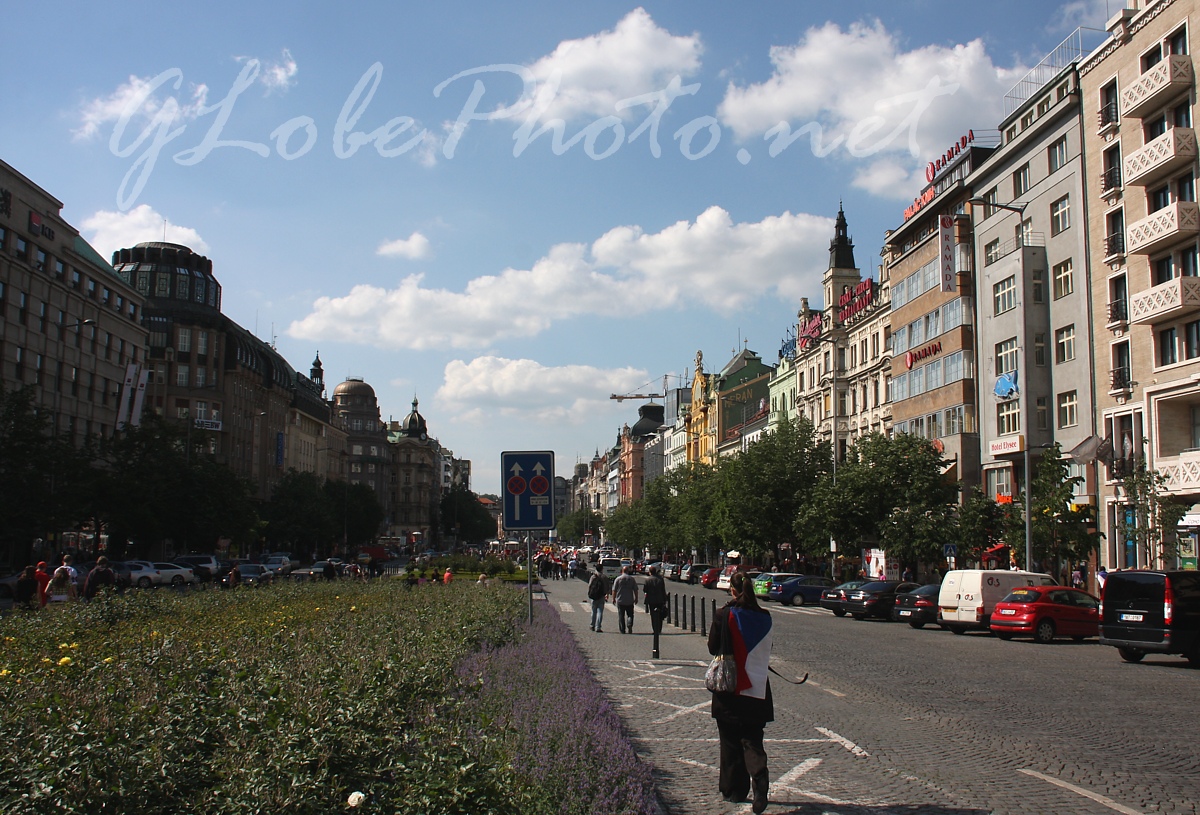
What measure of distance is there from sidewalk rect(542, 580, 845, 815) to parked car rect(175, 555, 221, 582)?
109 feet

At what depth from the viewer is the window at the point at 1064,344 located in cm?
4116

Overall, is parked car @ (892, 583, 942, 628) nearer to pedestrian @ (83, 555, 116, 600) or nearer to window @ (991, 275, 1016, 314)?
window @ (991, 275, 1016, 314)

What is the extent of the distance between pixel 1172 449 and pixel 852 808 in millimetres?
31203

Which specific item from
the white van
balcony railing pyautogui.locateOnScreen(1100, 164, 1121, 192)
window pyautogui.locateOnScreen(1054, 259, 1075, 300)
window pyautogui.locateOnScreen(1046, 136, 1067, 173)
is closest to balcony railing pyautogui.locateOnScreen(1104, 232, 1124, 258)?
balcony railing pyautogui.locateOnScreen(1100, 164, 1121, 192)

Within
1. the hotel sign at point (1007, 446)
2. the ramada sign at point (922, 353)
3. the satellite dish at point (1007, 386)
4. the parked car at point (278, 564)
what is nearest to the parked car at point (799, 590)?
the hotel sign at point (1007, 446)

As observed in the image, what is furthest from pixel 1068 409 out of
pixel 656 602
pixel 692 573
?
pixel 692 573

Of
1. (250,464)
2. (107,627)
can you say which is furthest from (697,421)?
(107,627)

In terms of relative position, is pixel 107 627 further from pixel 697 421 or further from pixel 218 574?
pixel 697 421

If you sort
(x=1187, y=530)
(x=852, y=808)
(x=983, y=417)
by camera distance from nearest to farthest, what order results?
(x=852, y=808) → (x=1187, y=530) → (x=983, y=417)

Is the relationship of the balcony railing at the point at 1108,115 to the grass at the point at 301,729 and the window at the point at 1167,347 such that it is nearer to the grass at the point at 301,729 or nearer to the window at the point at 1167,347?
the window at the point at 1167,347

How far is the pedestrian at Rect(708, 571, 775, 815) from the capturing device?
758 centimetres

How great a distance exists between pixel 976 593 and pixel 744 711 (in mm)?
23497

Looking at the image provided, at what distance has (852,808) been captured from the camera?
7938 mm

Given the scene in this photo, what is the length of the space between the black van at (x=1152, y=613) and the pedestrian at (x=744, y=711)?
1608cm
